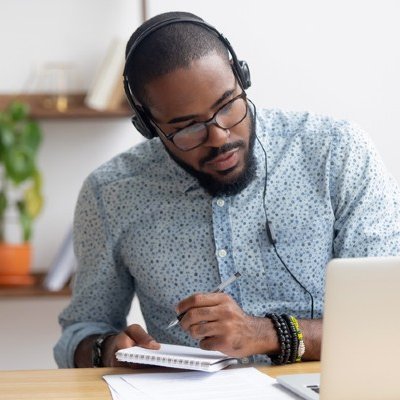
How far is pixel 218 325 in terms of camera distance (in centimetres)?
153

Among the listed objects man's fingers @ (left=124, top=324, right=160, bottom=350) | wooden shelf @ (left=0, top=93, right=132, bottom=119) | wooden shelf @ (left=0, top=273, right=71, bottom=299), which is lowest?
wooden shelf @ (left=0, top=273, right=71, bottom=299)

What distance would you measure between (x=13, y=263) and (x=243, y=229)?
131 centimetres

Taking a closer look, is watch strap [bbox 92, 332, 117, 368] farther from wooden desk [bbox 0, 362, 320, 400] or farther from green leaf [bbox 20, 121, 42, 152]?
green leaf [bbox 20, 121, 42, 152]

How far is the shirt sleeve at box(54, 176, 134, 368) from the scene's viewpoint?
1963mm

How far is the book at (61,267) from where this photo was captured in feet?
9.79

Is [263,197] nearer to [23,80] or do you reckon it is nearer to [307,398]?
[307,398]

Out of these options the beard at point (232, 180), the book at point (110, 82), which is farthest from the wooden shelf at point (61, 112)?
the beard at point (232, 180)

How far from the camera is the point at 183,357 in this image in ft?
4.98

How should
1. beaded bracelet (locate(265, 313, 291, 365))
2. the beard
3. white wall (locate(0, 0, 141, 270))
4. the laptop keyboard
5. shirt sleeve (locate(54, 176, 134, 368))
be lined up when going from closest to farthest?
the laptop keyboard < beaded bracelet (locate(265, 313, 291, 365)) < the beard < shirt sleeve (locate(54, 176, 134, 368)) < white wall (locate(0, 0, 141, 270))

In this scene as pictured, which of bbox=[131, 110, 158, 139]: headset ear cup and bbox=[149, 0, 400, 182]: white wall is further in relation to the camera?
bbox=[149, 0, 400, 182]: white wall

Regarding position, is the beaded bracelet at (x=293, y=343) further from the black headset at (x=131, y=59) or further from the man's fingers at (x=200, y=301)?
the black headset at (x=131, y=59)

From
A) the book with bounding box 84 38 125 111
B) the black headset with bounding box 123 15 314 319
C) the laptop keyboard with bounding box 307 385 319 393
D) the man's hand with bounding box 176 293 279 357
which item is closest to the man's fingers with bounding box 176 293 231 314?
the man's hand with bounding box 176 293 279 357

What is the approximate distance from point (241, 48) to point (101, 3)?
523 millimetres

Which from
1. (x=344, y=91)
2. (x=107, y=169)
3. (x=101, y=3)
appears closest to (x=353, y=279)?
(x=107, y=169)
